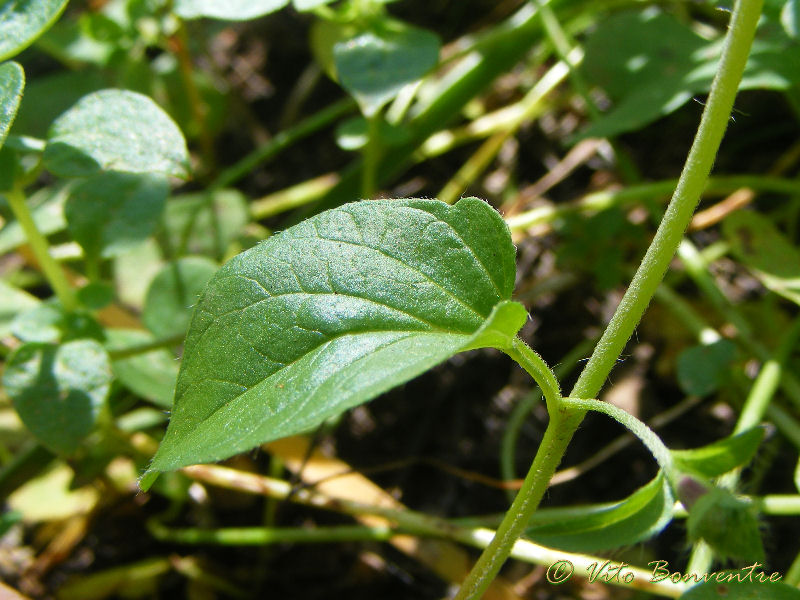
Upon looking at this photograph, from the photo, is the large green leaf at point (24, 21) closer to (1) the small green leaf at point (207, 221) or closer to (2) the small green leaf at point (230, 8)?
Answer: (2) the small green leaf at point (230, 8)

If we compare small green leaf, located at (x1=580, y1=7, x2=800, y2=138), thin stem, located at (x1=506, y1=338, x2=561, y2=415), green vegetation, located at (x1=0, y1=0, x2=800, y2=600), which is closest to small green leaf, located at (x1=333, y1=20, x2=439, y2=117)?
green vegetation, located at (x1=0, y1=0, x2=800, y2=600)

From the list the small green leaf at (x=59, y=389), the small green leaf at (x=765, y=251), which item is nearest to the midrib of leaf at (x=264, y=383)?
the small green leaf at (x=59, y=389)

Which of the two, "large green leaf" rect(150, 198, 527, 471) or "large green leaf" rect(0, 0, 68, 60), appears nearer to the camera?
"large green leaf" rect(150, 198, 527, 471)

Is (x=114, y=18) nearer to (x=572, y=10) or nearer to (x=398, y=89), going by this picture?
(x=398, y=89)

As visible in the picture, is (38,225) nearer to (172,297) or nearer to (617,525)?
(172,297)

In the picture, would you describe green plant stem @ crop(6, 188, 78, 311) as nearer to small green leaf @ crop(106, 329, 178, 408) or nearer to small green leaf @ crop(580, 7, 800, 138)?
small green leaf @ crop(106, 329, 178, 408)

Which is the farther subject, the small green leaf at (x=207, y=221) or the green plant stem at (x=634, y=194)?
the small green leaf at (x=207, y=221)

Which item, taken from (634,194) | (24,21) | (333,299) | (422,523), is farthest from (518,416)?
(24,21)
